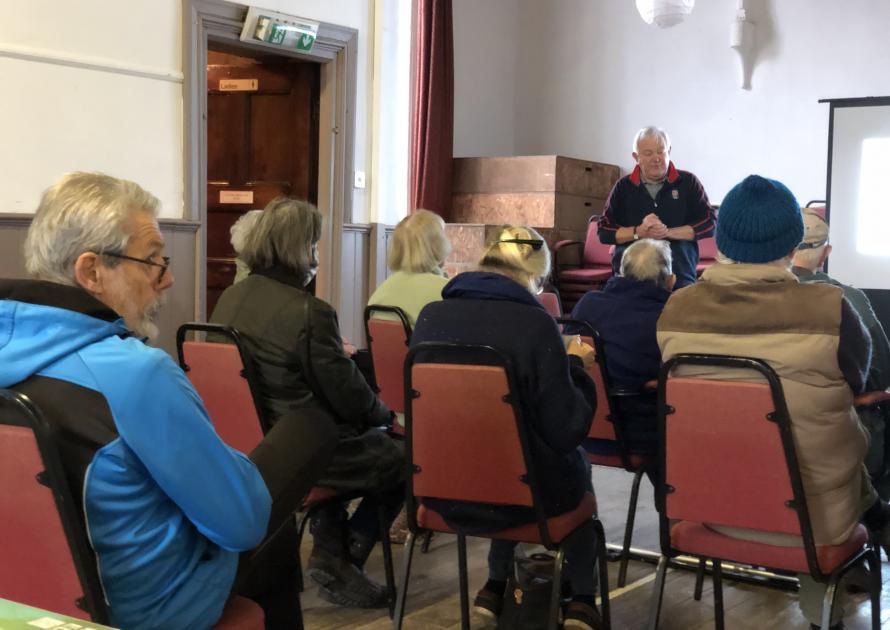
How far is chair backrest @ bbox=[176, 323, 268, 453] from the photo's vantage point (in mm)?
2715

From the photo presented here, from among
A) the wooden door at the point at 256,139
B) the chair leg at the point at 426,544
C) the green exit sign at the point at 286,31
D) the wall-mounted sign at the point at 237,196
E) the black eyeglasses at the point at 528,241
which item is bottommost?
the chair leg at the point at 426,544

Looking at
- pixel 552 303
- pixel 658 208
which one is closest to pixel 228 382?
pixel 552 303

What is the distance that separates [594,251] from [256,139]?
9.78ft

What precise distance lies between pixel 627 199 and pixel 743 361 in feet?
9.59

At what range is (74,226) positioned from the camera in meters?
1.53

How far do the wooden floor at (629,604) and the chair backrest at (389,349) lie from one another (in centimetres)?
54

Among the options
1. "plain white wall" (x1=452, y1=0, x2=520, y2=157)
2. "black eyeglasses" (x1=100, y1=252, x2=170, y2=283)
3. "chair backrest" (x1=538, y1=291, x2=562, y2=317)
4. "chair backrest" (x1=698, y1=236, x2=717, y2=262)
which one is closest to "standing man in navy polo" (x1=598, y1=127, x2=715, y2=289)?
"chair backrest" (x1=538, y1=291, x2=562, y2=317)

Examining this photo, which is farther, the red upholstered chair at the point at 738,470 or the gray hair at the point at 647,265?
the gray hair at the point at 647,265

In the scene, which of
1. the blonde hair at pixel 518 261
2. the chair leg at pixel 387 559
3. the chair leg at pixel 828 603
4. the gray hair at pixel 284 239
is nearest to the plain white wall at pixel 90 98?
the gray hair at pixel 284 239

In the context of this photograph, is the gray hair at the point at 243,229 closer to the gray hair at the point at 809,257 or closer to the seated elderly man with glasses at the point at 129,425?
the seated elderly man with glasses at the point at 129,425

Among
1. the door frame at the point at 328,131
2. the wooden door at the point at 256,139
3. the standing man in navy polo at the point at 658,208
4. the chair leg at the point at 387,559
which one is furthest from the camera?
Answer: the wooden door at the point at 256,139

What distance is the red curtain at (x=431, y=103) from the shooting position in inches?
334

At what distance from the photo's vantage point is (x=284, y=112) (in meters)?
6.87

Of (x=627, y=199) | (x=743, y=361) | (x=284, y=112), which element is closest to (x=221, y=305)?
(x=743, y=361)
